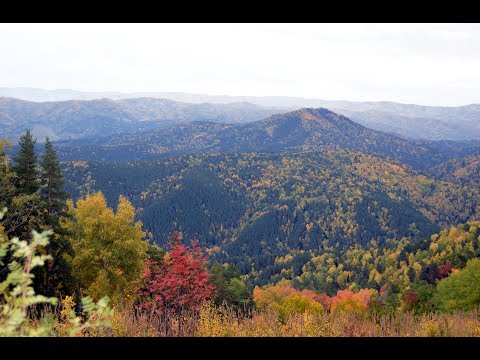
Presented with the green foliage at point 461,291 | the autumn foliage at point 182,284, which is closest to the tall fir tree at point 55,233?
the autumn foliage at point 182,284

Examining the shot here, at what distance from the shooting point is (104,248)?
3906 centimetres

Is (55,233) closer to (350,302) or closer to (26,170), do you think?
(26,170)

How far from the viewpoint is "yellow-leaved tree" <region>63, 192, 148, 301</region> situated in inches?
1497

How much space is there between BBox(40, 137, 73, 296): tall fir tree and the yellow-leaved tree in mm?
2176

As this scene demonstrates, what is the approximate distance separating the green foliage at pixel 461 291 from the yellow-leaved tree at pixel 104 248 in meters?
40.3

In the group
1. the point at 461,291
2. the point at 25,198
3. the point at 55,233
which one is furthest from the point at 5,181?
the point at 461,291

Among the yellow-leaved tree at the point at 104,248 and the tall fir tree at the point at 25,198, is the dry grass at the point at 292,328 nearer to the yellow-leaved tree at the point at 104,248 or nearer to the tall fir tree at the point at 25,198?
the tall fir tree at the point at 25,198

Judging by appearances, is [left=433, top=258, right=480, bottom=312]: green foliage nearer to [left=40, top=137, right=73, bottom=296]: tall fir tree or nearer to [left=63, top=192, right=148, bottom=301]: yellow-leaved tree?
[left=63, top=192, right=148, bottom=301]: yellow-leaved tree

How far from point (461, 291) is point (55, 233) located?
54.5 metres
